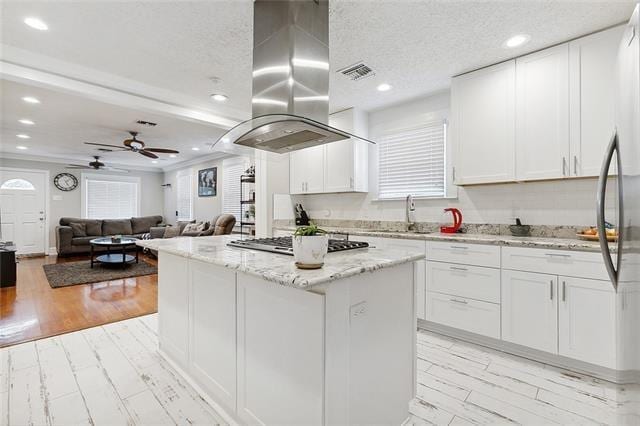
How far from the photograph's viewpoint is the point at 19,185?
7.25 meters

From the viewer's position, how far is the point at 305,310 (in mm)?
1242

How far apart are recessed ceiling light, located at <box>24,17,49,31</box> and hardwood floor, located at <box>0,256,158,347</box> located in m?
2.64

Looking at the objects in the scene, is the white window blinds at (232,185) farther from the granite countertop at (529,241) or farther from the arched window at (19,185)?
the arched window at (19,185)

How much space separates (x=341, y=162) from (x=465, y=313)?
2.31 meters

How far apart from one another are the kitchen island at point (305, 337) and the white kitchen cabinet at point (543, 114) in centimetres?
177

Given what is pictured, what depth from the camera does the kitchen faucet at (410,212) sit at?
→ 3539 millimetres

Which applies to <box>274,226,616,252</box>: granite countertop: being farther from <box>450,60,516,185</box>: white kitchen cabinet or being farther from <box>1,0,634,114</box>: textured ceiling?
<box>1,0,634,114</box>: textured ceiling

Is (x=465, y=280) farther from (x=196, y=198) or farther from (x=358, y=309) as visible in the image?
(x=196, y=198)

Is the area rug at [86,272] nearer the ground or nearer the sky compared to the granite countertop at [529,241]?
nearer the ground

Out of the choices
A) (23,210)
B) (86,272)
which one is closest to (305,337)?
(86,272)

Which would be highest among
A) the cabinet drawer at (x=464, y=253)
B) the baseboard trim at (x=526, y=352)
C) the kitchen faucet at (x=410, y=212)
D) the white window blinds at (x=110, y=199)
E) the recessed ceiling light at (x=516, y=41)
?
the recessed ceiling light at (x=516, y=41)

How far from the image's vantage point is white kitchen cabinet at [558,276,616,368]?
6.63ft

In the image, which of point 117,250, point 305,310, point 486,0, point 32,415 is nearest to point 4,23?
point 32,415

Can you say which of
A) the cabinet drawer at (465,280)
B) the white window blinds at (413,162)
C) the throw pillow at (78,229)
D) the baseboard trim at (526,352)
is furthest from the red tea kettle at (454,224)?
the throw pillow at (78,229)
